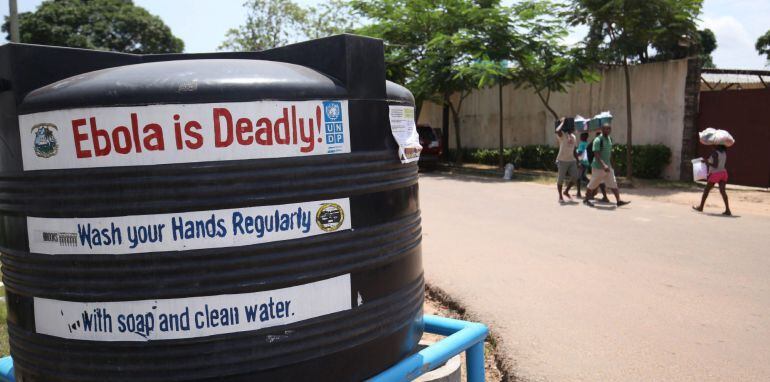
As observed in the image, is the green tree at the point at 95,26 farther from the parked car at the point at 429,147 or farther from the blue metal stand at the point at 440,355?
the blue metal stand at the point at 440,355

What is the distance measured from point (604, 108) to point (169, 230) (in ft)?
58.9

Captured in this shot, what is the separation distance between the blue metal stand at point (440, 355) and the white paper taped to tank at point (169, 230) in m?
0.59

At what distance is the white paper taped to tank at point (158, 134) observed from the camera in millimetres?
1539

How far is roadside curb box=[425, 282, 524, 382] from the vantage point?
150 inches

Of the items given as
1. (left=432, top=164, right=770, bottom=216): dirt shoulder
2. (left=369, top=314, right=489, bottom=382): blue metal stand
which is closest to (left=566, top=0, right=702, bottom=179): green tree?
(left=432, top=164, right=770, bottom=216): dirt shoulder

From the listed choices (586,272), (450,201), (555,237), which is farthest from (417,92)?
(586,272)

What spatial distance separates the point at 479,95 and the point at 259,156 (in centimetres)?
2293

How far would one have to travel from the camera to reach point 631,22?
1406 cm

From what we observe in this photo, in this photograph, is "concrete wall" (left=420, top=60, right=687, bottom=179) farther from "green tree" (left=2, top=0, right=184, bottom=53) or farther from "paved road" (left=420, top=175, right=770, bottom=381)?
"green tree" (left=2, top=0, right=184, bottom=53)

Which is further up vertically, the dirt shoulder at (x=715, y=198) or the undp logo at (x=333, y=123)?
the undp logo at (x=333, y=123)

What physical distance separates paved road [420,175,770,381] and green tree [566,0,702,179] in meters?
5.61

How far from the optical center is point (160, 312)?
1.58 m

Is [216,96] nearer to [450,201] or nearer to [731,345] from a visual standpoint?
[731,345]

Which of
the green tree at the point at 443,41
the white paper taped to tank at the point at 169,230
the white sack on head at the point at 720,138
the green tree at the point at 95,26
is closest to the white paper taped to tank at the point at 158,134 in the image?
the white paper taped to tank at the point at 169,230
